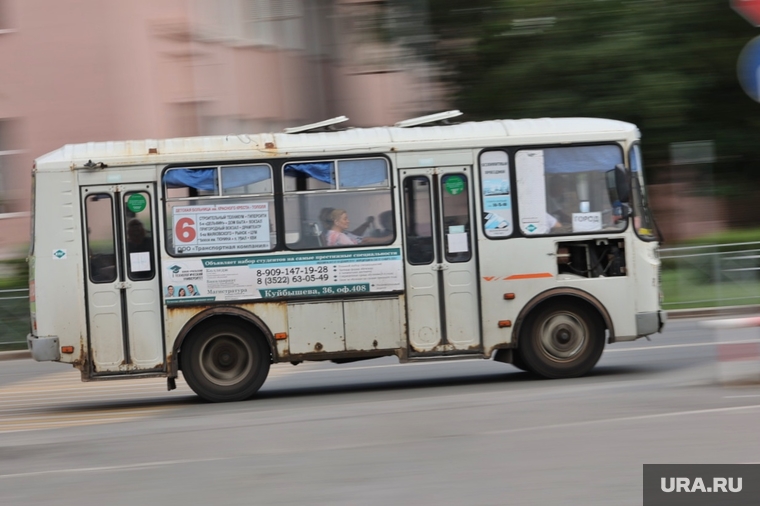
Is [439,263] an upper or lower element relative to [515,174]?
lower

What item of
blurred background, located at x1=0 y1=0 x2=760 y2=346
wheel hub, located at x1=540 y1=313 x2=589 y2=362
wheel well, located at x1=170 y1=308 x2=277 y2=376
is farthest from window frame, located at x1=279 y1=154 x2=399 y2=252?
blurred background, located at x1=0 y1=0 x2=760 y2=346

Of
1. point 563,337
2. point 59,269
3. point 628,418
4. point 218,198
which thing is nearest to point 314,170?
point 218,198

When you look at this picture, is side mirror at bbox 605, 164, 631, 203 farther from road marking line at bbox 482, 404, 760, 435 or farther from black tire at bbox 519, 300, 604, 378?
road marking line at bbox 482, 404, 760, 435

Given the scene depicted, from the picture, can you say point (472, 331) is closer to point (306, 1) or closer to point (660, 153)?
point (660, 153)

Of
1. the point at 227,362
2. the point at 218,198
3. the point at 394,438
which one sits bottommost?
the point at 394,438

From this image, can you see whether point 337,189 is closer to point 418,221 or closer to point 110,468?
point 418,221

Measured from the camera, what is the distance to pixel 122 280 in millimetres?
11781

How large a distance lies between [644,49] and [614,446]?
1564cm

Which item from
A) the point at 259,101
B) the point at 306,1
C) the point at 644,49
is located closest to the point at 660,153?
the point at 644,49

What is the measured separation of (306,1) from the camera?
35.4 m

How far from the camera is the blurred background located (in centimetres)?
2212

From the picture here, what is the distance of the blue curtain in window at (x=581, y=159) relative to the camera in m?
12.1

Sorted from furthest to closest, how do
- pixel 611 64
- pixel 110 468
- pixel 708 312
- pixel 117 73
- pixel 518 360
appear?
pixel 117 73 < pixel 611 64 < pixel 708 312 < pixel 518 360 < pixel 110 468

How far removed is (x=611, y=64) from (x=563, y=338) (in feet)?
37.1
